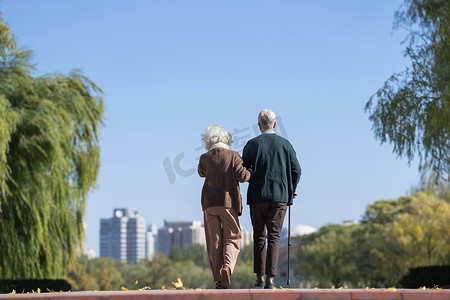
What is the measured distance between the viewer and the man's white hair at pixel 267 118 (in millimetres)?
7609

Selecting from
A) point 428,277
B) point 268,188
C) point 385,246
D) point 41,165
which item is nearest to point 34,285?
point 41,165

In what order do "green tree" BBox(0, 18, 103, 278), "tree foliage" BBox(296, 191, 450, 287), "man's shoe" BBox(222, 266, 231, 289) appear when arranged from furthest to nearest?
1. "tree foliage" BBox(296, 191, 450, 287)
2. "green tree" BBox(0, 18, 103, 278)
3. "man's shoe" BBox(222, 266, 231, 289)

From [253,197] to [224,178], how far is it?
1.21 ft

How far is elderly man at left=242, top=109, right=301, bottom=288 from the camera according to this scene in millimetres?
7367

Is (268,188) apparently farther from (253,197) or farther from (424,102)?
(424,102)

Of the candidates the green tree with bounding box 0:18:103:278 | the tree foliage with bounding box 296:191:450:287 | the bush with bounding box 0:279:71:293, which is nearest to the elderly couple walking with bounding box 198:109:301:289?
the bush with bounding box 0:279:71:293

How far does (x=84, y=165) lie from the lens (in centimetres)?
1964

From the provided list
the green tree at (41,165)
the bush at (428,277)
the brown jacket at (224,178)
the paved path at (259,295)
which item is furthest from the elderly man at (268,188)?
the green tree at (41,165)

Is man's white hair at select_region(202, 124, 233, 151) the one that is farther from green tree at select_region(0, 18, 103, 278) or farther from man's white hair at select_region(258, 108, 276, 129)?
green tree at select_region(0, 18, 103, 278)

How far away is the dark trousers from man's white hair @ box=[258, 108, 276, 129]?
861 millimetres

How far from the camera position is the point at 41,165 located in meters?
18.3

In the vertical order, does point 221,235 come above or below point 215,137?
below

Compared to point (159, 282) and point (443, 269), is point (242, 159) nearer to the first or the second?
point (443, 269)

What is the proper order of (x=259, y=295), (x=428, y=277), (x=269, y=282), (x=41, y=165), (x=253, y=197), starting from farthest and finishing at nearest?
(x=41, y=165), (x=428, y=277), (x=253, y=197), (x=269, y=282), (x=259, y=295)
